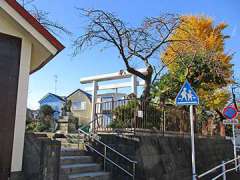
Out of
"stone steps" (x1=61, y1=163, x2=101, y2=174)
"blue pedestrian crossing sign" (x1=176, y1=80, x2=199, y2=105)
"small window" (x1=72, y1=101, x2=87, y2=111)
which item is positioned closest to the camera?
"blue pedestrian crossing sign" (x1=176, y1=80, x2=199, y2=105)

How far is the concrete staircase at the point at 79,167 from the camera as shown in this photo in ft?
23.3

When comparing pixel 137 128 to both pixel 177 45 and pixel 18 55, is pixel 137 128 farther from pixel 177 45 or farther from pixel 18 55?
pixel 177 45

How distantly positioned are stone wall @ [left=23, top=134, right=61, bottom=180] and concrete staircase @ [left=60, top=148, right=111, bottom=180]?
104 centimetres

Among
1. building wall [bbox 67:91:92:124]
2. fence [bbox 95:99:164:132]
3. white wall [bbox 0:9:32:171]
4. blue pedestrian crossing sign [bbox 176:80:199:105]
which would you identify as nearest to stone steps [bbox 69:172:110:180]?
white wall [bbox 0:9:32:171]

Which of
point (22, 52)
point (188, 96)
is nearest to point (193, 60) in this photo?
point (188, 96)

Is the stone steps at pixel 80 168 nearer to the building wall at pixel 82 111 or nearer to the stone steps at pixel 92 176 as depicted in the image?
the stone steps at pixel 92 176

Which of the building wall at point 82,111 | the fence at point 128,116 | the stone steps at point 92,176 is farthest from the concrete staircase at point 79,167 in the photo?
the building wall at point 82,111

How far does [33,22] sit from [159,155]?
5708 mm

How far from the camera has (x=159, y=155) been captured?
9156mm

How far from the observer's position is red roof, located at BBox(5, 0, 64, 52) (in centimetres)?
589

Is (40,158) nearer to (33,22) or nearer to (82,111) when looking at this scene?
(33,22)

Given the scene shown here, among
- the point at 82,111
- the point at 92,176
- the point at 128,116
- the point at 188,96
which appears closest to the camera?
the point at 188,96

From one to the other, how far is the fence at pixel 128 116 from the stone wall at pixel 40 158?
12.7 ft

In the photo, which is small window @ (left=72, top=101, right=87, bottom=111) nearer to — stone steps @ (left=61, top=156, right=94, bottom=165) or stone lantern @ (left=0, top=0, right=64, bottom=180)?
stone steps @ (left=61, top=156, right=94, bottom=165)
